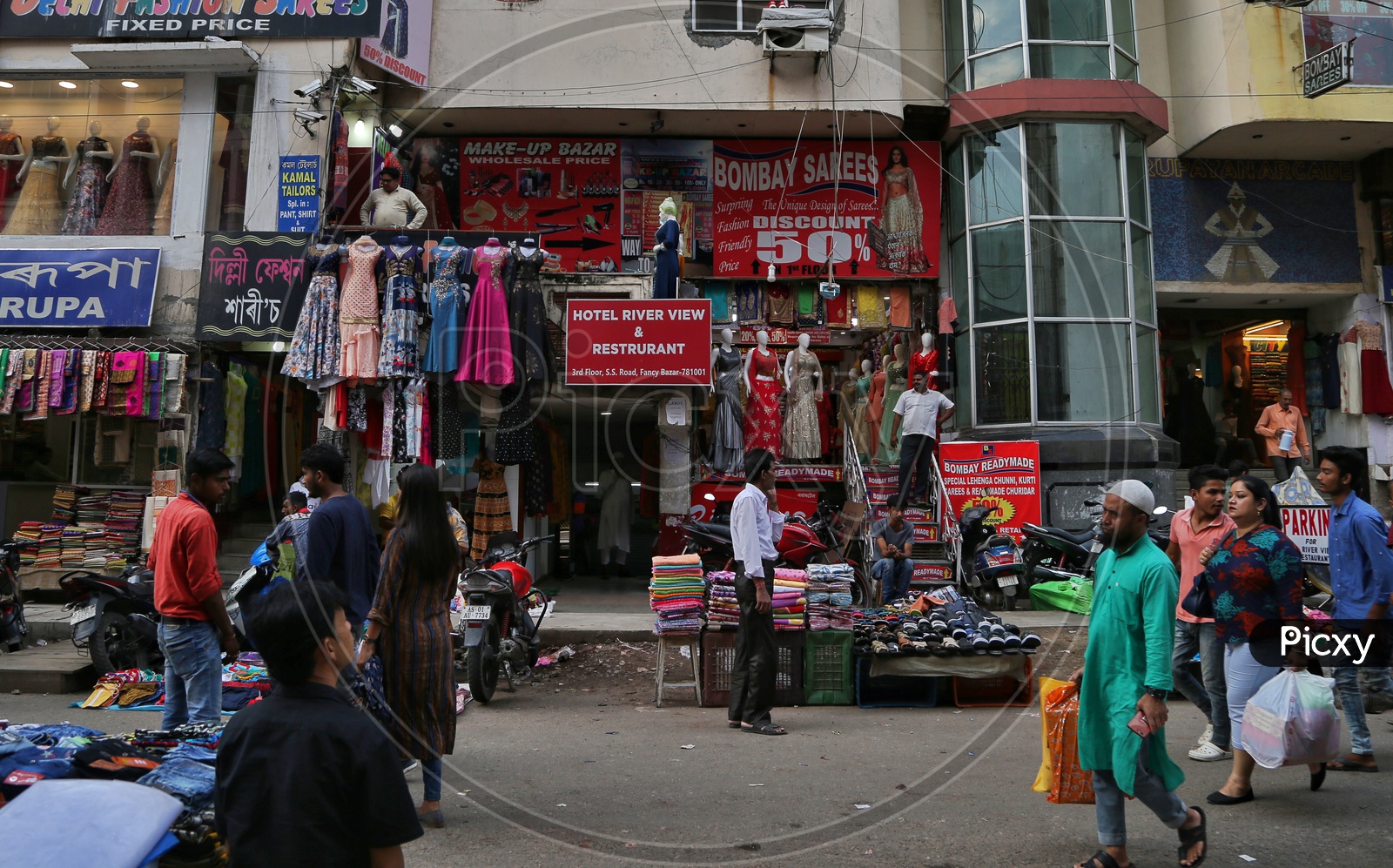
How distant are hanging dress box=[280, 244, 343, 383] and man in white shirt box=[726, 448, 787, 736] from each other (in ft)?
18.9

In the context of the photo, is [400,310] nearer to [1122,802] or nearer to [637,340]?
[637,340]

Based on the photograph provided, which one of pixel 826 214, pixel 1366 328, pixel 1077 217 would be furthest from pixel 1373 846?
pixel 1366 328

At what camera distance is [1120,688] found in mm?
3443

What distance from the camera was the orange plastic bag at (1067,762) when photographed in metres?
3.80

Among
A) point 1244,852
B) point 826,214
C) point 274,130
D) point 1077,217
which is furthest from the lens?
point 826,214

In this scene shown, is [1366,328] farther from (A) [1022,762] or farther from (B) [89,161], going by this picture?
(B) [89,161]

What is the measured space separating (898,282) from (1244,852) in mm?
11826

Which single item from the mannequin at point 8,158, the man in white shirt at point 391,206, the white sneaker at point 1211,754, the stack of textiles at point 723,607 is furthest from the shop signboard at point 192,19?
the white sneaker at point 1211,754

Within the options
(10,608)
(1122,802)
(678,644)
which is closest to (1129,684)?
(1122,802)

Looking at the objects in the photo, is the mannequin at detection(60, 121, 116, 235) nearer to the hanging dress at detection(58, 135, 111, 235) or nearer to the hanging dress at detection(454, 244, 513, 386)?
the hanging dress at detection(58, 135, 111, 235)

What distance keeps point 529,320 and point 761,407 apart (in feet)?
14.2

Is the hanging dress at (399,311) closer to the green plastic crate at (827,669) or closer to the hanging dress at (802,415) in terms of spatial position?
the green plastic crate at (827,669)

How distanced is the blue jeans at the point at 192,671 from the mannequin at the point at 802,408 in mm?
9664

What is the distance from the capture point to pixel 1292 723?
420cm
